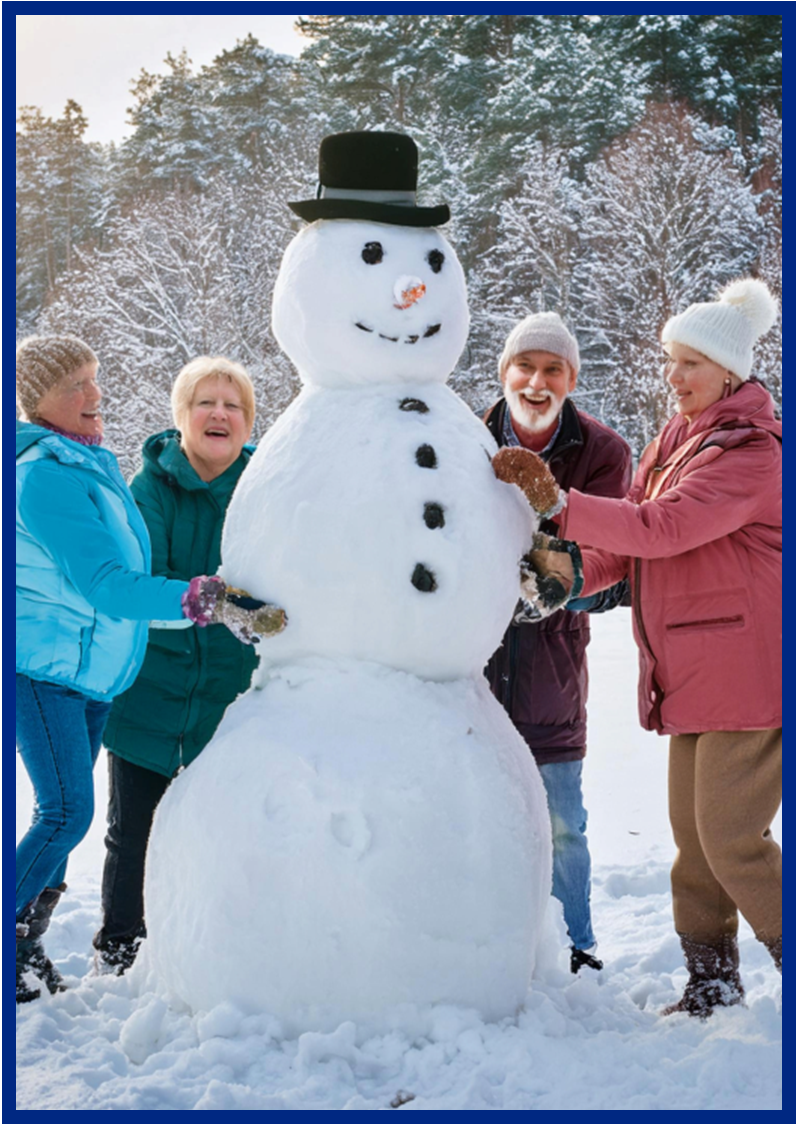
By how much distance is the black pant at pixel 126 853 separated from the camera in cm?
315

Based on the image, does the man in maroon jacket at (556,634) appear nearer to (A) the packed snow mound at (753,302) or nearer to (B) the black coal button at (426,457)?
(A) the packed snow mound at (753,302)

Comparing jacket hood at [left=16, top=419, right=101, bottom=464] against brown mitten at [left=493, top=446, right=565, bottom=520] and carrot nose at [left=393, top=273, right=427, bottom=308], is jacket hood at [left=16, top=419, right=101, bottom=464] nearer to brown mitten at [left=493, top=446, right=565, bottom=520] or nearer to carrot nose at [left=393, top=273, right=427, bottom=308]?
carrot nose at [left=393, top=273, right=427, bottom=308]

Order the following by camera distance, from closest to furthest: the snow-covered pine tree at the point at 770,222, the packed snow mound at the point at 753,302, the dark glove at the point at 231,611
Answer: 1. the dark glove at the point at 231,611
2. the packed snow mound at the point at 753,302
3. the snow-covered pine tree at the point at 770,222

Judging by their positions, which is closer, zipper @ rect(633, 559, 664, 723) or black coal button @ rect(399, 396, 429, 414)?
black coal button @ rect(399, 396, 429, 414)

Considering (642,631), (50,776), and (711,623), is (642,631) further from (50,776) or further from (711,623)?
(50,776)

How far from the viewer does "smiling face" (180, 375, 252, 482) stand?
328 centimetres

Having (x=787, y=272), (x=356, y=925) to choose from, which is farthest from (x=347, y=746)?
(x=787, y=272)

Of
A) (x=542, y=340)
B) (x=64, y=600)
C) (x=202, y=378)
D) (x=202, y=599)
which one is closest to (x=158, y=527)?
(x=202, y=378)

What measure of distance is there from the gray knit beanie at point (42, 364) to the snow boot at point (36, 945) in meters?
1.28

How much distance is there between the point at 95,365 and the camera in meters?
2.93

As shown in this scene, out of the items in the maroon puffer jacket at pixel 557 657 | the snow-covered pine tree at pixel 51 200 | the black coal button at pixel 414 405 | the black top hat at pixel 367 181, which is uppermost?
the snow-covered pine tree at pixel 51 200

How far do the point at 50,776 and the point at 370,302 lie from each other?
1425 millimetres

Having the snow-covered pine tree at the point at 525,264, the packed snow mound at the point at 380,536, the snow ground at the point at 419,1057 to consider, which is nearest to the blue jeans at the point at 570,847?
the snow ground at the point at 419,1057

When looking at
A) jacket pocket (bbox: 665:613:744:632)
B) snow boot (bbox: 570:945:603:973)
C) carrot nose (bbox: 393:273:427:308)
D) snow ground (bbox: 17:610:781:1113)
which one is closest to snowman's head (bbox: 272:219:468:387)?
carrot nose (bbox: 393:273:427:308)
